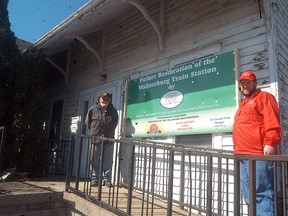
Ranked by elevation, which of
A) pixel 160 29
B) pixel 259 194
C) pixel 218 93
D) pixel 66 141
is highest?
pixel 160 29

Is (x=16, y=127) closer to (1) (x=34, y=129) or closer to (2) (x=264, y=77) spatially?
(1) (x=34, y=129)

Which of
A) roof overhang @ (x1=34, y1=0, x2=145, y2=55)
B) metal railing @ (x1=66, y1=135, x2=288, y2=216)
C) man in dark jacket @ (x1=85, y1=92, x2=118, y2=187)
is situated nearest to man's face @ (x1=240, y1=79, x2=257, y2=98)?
metal railing @ (x1=66, y1=135, x2=288, y2=216)

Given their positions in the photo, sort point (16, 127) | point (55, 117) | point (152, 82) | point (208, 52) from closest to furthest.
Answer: point (208, 52), point (152, 82), point (16, 127), point (55, 117)

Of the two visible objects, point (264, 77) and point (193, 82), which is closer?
point (264, 77)

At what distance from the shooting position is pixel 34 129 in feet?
22.5

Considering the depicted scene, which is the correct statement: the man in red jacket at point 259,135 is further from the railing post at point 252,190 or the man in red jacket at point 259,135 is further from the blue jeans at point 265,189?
the railing post at point 252,190

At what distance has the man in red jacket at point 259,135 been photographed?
2828 mm

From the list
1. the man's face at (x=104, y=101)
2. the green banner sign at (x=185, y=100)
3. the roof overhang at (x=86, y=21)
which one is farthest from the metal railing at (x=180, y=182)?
the roof overhang at (x=86, y=21)

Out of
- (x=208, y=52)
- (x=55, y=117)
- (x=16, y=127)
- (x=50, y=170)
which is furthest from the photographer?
(x=55, y=117)

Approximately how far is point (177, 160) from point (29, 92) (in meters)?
4.09

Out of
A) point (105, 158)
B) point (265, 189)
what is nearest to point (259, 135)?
point (265, 189)

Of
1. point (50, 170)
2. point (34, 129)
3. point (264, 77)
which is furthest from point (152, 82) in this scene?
point (50, 170)

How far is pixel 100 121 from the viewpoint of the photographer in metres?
5.24

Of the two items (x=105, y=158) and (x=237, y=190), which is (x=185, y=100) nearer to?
(x=105, y=158)
